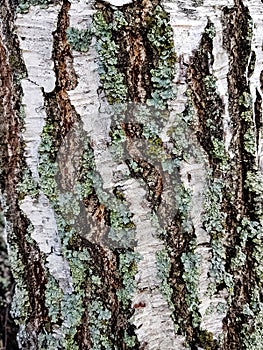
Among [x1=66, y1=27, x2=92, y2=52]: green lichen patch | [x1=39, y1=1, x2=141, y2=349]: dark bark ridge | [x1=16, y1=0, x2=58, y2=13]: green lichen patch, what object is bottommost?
[x1=39, y1=1, x2=141, y2=349]: dark bark ridge

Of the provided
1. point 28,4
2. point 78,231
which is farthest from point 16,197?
point 28,4

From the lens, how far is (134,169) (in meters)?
1.02

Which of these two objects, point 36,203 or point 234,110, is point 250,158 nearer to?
point 234,110

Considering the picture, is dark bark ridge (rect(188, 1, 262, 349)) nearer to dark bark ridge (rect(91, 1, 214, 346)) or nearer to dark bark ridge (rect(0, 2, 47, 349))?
dark bark ridge (rect(91, 1, 214, 346))

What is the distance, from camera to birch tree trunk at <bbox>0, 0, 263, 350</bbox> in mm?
978

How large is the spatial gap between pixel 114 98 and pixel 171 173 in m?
0.18

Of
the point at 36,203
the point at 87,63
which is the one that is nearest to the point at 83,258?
the point at 36,203

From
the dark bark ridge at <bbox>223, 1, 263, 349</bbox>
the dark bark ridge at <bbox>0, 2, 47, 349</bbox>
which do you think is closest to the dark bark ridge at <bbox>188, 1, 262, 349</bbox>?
the dark bark ridge at <bbox>223, 1, 263, 349</bbox>

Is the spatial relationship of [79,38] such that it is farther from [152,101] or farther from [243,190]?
[243,190]

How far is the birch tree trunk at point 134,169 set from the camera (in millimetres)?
978

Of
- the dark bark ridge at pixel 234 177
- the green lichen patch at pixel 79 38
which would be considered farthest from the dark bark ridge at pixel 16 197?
the dark bark ridge at pixel 234 177

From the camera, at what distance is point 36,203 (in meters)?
1.07

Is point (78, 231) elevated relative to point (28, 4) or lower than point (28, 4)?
lower

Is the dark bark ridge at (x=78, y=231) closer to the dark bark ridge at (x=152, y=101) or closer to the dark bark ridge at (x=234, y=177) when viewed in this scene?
the dark bark ridge at (x=152, y=101)
